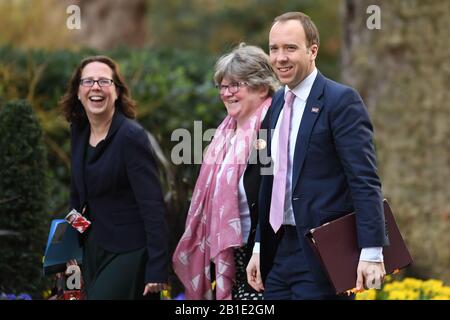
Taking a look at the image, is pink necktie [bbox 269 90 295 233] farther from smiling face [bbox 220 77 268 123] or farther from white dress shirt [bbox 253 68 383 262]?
smiling face [bbox 220 77 268 123]

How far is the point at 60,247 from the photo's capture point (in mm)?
4602

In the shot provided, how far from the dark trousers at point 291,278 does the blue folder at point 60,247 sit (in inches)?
49.8

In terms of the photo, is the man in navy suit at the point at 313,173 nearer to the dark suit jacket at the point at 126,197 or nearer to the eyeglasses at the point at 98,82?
the dark suit jacket at the point at 126,197

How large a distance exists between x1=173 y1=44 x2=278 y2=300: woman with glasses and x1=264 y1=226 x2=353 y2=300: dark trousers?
428 mm

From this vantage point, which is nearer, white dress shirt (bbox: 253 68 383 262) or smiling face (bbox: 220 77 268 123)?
white dress shirt (bbox: 253 68 383 262)

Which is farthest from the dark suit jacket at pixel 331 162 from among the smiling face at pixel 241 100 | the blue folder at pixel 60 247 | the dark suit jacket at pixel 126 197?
the blue folder at pixel 60 247

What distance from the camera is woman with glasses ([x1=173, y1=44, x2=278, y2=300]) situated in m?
4.29

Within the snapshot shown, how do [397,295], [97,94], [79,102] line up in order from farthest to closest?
1. [397,295]
2. [79,102]
3. [97,94]

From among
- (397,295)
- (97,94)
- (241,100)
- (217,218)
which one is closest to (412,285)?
(397,295)

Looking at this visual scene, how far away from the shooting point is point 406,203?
26.0 feet

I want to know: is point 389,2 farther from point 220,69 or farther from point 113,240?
point 113,240

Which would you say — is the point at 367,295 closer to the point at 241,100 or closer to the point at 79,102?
the point at 241,100

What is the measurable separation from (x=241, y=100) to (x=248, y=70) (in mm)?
167

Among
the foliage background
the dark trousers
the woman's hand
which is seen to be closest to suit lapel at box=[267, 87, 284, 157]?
the dark trousers
